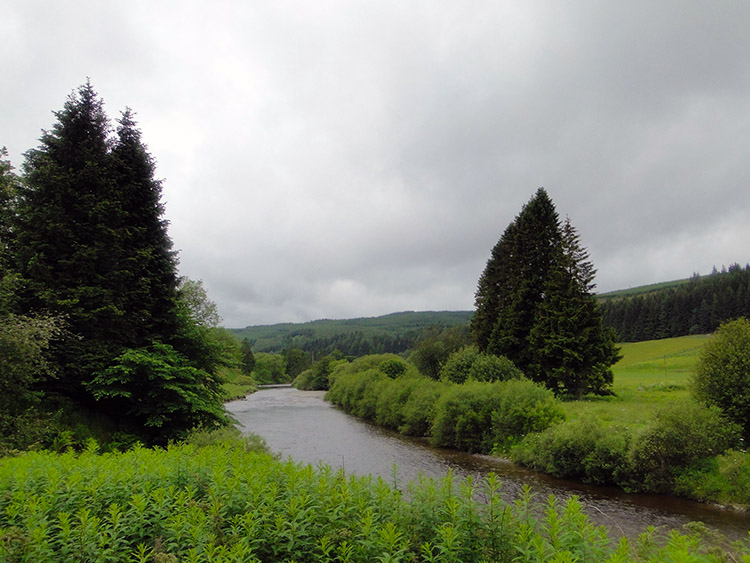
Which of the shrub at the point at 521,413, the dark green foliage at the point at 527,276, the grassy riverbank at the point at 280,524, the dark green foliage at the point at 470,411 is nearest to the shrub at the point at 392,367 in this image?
the dark green foliage at the point at 470,411

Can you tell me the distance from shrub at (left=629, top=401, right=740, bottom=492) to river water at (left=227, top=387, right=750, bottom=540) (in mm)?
840

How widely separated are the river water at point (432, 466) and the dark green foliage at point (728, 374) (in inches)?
184

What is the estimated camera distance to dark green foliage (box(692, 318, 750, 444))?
55.0ft

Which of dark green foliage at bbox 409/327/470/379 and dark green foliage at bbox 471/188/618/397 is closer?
dark green foliage at bbox 471/188/618/397

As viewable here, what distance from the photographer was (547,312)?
108ft

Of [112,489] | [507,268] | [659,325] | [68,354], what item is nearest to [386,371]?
[507,268]

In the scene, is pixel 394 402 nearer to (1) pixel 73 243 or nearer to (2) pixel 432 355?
(2) pixel 432 355

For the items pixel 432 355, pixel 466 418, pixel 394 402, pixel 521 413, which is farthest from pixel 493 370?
pixel 432 355

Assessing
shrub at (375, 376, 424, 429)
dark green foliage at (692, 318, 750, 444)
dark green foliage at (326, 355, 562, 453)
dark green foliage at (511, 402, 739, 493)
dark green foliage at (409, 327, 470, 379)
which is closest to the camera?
dark green foliage at (511, 402, 739, 493)

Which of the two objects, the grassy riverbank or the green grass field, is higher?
the grassy riverbank

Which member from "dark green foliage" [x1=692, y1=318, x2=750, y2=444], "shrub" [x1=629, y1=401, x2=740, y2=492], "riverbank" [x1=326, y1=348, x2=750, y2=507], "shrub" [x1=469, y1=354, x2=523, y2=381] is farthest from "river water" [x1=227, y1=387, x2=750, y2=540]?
"shrub" [x1=469, y1=354, x2=523, y2=381]

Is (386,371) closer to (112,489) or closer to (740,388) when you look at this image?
(740,388)

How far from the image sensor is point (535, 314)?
34.6m

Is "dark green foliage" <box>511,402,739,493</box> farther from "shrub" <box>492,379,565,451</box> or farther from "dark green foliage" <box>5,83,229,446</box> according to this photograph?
"dark green foliage" <box>5,83,229,446</box>
